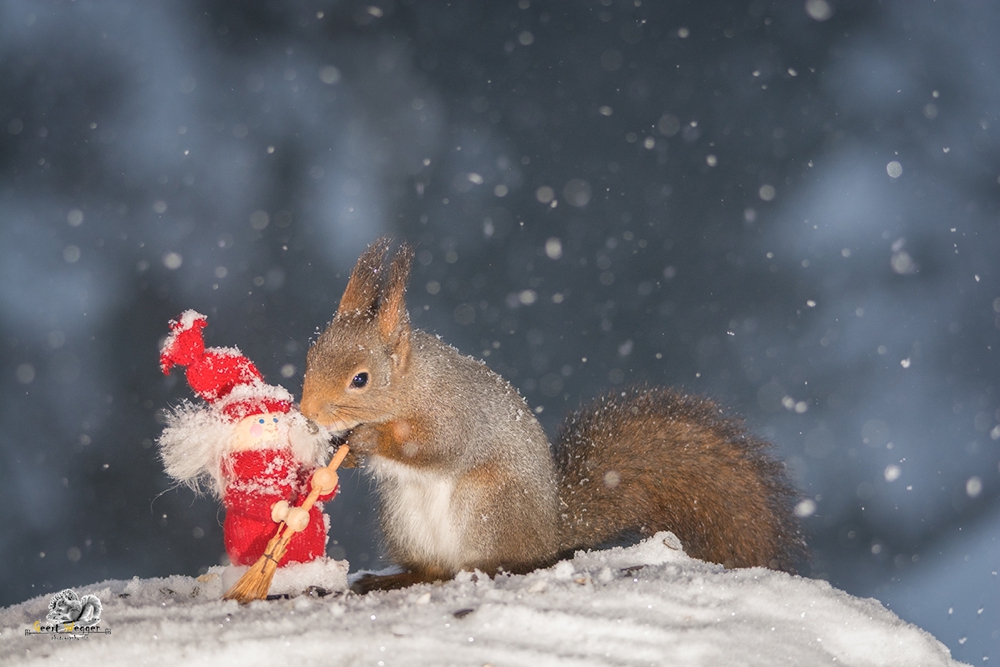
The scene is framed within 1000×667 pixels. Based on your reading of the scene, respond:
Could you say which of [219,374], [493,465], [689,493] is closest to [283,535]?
[219,374]

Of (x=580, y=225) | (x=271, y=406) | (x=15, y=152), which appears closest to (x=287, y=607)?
(x=271, y=406)

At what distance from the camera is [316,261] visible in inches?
84.0

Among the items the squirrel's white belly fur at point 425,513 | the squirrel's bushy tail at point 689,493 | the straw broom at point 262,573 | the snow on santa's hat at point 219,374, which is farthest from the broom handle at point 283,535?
the squirrel's bushy tail at point 689,493

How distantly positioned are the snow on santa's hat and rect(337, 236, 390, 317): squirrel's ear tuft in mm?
197

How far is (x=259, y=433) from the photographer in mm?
1163

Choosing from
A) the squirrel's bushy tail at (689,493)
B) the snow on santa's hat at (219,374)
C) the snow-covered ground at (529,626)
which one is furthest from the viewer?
the squirrel's bushy tail at (689,493)

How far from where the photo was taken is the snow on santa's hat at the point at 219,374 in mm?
1185

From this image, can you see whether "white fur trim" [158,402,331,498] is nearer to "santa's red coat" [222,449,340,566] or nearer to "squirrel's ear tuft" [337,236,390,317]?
"santa's red coat" [222,449,340,566]

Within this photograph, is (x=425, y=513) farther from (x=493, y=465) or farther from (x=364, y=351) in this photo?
(x=364, y=351)

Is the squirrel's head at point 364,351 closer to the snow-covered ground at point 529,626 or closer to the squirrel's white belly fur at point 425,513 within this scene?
the squirrel's white belly fur at point 425,513

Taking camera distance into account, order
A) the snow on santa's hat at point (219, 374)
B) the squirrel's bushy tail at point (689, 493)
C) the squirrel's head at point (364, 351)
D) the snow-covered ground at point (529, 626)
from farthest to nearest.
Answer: the squirrel's bushy tail at point (689, 493) → the squirrel's head at point (364, 351) → the snow on santa's hat at point (219, 374) → the snow-covered ground at point (529, 626)

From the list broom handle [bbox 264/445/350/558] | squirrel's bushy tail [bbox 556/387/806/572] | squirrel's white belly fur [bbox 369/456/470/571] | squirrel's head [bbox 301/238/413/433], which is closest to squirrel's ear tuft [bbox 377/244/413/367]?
squirrel's head [bbox 301/238/413/433]

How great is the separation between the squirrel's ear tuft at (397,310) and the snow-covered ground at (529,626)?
0.39 meters

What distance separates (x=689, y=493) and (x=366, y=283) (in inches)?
26.8
